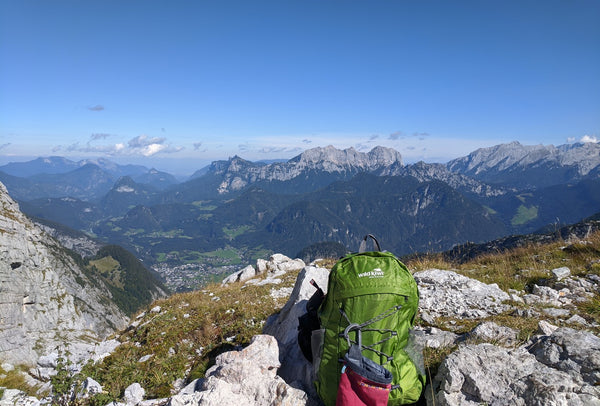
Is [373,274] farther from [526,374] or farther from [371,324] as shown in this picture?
[526,374]

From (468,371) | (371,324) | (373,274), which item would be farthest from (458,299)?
(371,324)

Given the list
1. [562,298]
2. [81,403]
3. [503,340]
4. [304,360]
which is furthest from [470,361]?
[81,403]

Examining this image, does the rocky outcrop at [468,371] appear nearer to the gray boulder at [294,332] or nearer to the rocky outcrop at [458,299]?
the gray boulder at [294,332]

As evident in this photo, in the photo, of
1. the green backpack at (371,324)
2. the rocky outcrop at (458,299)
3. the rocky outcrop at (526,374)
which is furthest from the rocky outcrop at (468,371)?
the green backpack at (371,324)

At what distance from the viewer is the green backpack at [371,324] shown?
4000mm

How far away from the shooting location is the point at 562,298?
7.41 m

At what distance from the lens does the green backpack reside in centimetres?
400

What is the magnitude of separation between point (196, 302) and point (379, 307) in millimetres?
10201

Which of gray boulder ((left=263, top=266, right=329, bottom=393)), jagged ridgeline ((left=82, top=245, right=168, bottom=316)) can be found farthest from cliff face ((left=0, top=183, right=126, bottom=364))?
jagged ridgeline ((left=82, top=245, right=168, bottom=316))

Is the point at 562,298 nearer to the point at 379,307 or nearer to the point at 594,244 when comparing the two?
the point at 594,244

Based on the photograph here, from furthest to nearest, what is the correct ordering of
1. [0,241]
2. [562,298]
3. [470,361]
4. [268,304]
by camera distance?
1. [0,241]
2. [268,304]
3. [562,298]
4. [470,361]

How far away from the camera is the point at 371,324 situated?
429cm

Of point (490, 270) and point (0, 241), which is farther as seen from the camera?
point (0, 241)

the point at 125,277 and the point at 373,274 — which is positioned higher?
the point at 373,274
